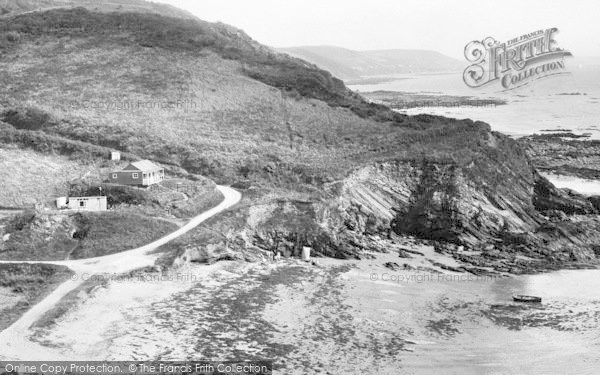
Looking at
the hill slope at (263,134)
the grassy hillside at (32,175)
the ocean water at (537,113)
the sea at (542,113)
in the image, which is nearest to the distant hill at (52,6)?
the hill slope at (263,134)

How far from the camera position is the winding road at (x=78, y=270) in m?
29.6

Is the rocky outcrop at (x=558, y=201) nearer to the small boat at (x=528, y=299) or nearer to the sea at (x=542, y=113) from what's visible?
the sea at (x=542, y=113)

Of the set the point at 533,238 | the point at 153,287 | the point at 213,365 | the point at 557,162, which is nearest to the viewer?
the point at 213,365

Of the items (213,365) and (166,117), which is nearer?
(213,365)

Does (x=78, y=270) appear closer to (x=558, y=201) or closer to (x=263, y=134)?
(x=263, y=134)

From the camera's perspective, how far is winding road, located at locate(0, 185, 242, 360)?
97.2ft

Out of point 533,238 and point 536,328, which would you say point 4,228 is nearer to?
point 536,328

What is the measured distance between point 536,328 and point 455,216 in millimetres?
18011

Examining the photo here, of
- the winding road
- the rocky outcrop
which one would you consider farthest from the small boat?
the rocky outcrop

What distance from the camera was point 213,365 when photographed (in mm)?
29938

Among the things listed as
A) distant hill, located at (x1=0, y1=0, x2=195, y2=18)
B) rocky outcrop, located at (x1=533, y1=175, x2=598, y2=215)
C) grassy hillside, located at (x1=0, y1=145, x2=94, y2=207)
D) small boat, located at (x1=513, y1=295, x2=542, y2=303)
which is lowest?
small boat, located at (x1=513, y1=295, x2=542, y2=303)

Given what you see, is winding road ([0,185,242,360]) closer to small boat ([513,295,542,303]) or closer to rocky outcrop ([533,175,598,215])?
small boat ([513,295,542,303])

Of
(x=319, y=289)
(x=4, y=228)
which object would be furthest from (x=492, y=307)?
(x=4, y=228)

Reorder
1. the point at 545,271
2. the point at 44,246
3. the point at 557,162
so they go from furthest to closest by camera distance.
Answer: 1. the point at 557,162
2. the point at 545,271
3. the point at 44,246
